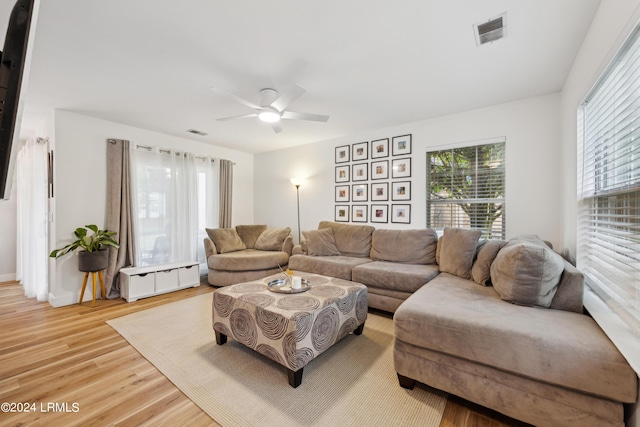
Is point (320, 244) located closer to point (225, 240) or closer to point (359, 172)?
point (359, 172)

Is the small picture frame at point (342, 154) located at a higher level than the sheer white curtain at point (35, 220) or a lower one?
higher

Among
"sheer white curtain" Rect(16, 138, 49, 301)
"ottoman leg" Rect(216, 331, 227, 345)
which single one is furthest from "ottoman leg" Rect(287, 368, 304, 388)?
"sheer white curtain" Rect(16, 138, 49, 301)

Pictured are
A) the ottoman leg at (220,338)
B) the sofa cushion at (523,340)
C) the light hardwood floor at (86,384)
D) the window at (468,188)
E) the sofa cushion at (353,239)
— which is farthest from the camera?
the sofa cushion at (353,239)

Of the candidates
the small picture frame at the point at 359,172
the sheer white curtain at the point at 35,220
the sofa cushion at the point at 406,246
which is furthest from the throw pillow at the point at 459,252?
the sheer white curtain at the point at 35,220

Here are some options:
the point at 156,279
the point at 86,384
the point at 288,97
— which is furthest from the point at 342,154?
the point at 86,384

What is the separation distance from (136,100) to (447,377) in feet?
12.9

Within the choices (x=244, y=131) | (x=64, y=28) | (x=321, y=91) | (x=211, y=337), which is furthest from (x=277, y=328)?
(x=244, y=131)

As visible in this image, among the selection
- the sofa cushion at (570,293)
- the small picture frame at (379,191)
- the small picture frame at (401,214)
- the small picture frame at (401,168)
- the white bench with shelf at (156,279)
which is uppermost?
the small picture frame at (401,168)

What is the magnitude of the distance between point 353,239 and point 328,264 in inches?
26.5

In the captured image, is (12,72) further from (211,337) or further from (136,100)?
(136,100)

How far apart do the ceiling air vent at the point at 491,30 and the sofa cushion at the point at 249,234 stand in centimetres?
432

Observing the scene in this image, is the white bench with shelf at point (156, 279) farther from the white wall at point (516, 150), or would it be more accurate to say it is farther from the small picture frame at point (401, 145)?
the small picture frame at point (401, 145)

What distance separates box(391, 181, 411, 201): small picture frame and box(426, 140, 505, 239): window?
0.28 meters

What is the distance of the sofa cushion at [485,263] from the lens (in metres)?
2.43
